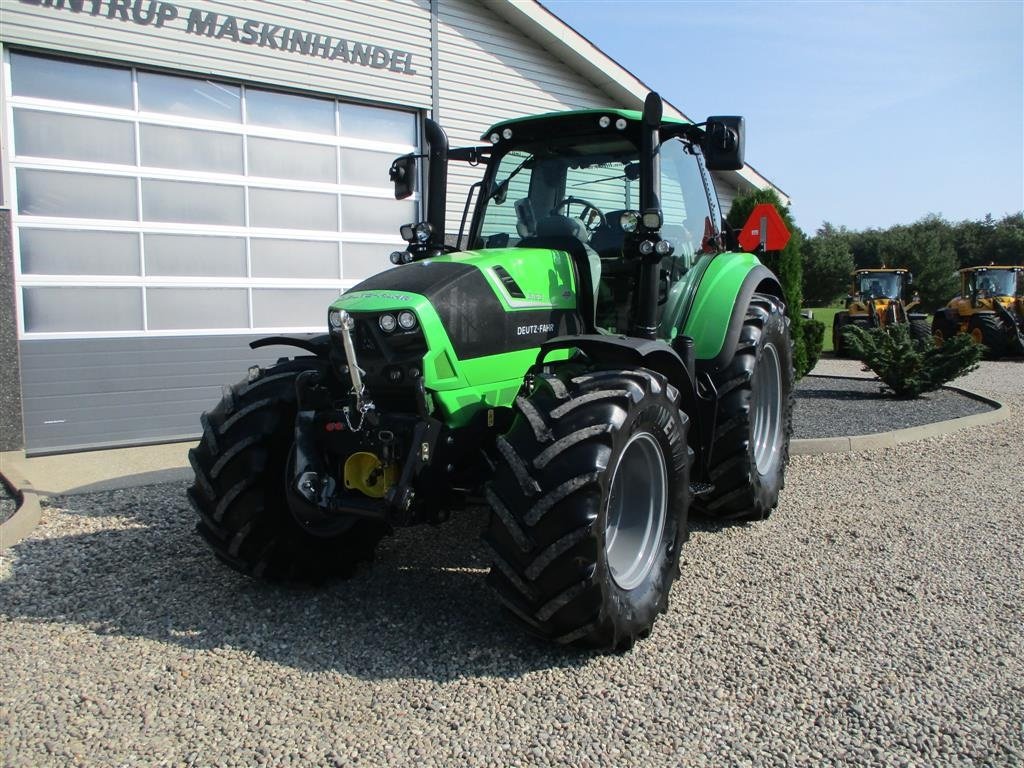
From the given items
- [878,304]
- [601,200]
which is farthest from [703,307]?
[878,304]

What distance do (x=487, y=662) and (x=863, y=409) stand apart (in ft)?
26.0

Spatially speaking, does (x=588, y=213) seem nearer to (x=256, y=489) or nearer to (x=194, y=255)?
(x=256, y=489)

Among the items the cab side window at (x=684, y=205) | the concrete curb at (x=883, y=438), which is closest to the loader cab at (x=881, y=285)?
the concrete curb at (x=883, y=438)

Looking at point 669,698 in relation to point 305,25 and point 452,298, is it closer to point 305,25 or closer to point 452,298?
point 452,298

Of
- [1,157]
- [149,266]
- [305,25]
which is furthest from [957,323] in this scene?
[1,157]

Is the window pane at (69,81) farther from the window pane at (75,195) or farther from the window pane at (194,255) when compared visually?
the window pane at (194,255)

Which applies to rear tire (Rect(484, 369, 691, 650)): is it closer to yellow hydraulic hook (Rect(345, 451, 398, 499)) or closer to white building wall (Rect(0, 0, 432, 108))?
yellow hydraulic hook (Rect(345, 451, 398, 499))

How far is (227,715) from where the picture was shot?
2.99m

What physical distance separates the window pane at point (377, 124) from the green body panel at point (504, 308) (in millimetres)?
5467

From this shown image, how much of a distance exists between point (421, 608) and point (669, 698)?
52.0 inches

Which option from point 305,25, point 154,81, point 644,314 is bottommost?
point 644,314

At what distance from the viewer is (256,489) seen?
13.1 feet

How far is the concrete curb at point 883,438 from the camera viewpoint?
761 centimetres

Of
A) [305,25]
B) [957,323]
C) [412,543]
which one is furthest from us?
[957,323]
